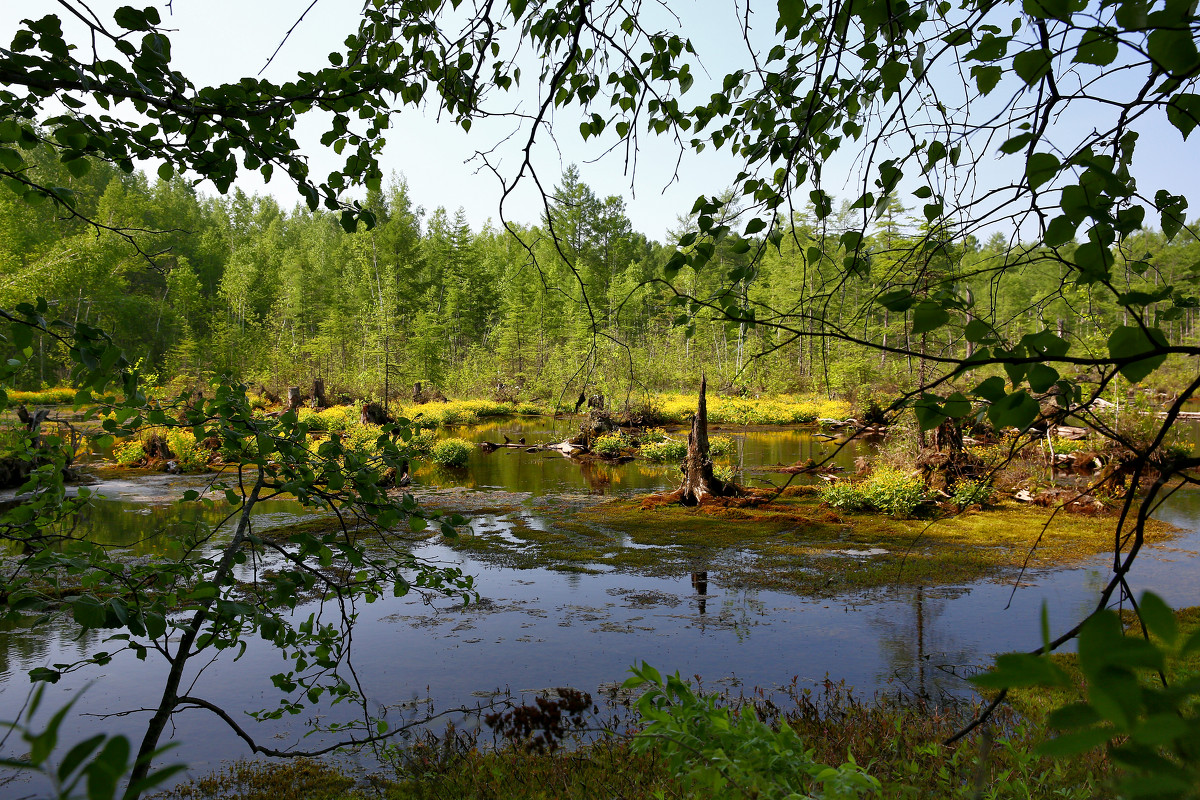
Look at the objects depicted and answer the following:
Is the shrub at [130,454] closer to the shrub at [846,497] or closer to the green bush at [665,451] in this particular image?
the green bush at [665,451]

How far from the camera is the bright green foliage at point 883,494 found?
12.0 m

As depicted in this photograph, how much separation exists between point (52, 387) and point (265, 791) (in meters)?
41.4

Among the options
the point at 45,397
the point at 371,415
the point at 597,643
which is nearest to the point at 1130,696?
the point at 597,643

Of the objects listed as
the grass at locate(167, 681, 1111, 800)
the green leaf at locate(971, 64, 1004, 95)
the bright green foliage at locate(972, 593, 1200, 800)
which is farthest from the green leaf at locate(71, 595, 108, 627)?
the grass at locate(167, 681, 1111, 800)

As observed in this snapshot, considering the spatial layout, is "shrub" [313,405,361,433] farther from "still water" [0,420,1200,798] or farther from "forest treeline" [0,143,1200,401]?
"still water" [0,420,1200,798]

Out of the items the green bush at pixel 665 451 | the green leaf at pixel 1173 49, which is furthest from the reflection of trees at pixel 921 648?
the green bush at pixel 665 451

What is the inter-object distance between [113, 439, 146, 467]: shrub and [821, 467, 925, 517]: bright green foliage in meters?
16.6

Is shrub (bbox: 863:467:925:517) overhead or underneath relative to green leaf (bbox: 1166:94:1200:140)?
underneath

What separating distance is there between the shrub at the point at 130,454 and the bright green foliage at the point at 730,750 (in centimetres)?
1938

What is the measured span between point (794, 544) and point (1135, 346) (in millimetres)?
9860

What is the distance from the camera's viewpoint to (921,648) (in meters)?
6.54

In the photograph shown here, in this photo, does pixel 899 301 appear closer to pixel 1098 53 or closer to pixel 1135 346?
pixel 1135 346

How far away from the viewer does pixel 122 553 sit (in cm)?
948

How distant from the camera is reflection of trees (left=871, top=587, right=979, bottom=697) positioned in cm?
580
